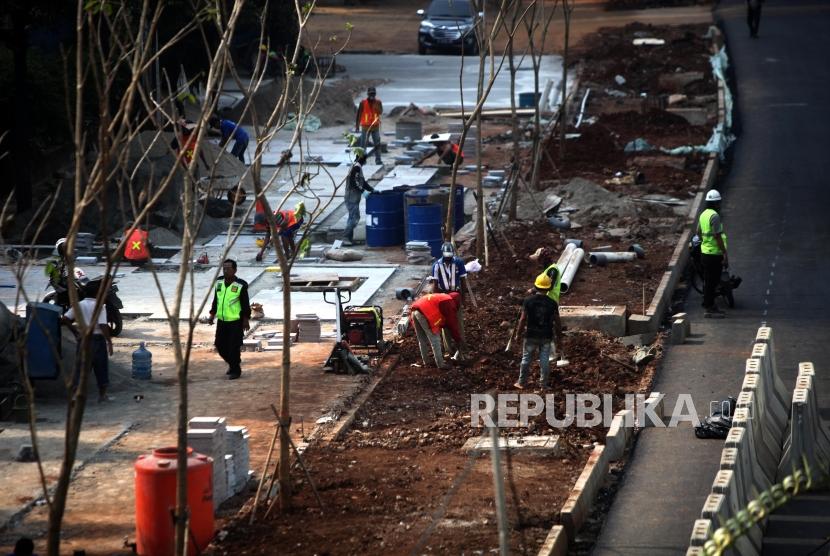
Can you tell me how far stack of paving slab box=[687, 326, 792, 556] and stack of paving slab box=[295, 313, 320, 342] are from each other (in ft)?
20.5

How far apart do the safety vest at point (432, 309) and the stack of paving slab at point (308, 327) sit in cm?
212

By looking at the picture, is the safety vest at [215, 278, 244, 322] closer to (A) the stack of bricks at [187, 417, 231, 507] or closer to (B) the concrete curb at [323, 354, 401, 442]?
(B) the concrete curb at [323, 354, 401, 442]

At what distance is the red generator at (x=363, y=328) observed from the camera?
1948 centimetres

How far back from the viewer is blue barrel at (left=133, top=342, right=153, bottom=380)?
18.4 m

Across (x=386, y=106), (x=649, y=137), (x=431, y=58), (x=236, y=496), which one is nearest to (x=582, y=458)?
(x=236, y=496)

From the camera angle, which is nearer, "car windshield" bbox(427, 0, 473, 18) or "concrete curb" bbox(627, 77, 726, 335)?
"concrete curb" bbox(627, 77, 726, 335)

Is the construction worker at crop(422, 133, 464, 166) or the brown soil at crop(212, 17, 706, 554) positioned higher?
the construction worker at crop(422, 133, 464, 166)

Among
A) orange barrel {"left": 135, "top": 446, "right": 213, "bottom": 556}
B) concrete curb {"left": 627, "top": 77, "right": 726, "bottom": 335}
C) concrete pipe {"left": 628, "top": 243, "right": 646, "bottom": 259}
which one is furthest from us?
concrete pipe {"left": 628, "top": 243, "right": 646, "bottom": 259}

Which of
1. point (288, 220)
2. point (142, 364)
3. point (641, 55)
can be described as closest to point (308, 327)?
point (142, 364)

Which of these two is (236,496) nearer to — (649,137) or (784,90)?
(649,137)

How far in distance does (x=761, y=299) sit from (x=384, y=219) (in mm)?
6990

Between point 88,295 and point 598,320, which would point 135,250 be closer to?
point 88,295

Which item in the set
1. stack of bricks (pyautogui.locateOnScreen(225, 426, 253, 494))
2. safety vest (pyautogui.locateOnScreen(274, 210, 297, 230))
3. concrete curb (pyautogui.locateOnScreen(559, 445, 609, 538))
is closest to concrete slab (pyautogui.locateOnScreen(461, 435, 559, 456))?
concrete curb (pyautogui.locateOnScreen(559, 445, 609, 538))

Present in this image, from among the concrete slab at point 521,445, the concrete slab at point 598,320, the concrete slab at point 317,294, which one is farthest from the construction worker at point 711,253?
the concrete slab at point 521,445
